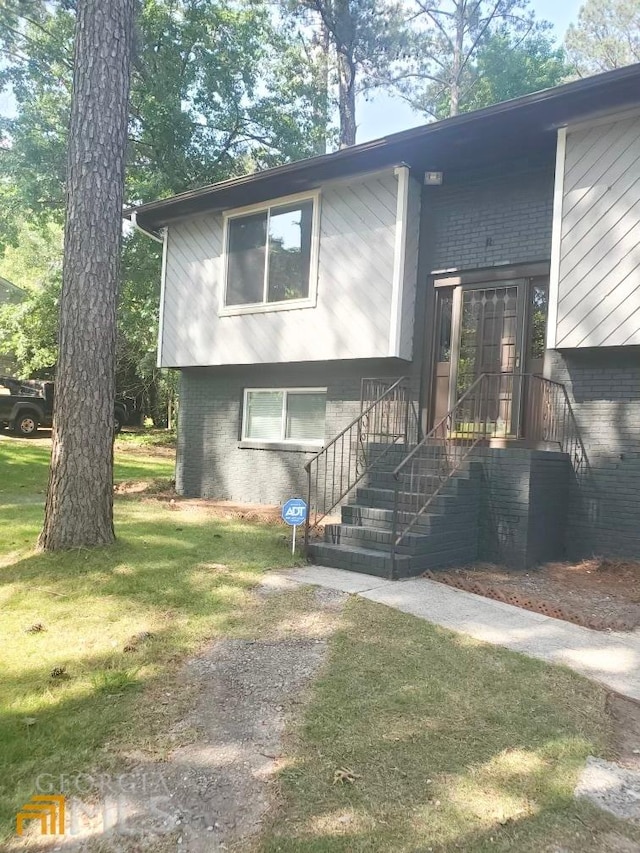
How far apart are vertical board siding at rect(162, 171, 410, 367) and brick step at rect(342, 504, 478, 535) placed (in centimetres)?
246

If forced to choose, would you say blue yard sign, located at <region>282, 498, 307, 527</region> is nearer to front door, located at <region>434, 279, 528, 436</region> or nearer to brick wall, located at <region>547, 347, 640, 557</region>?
front door, located at <region>434, 279, 528, 436</region>

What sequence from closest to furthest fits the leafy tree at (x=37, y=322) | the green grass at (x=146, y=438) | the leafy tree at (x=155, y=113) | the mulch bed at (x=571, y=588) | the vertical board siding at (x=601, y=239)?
1. the mulch bed at (x=571, y=588)
2. the vertical board siding at (x=601, y=239)
3. the leafy tree at (x=155, y=113)
4. the green grass at (x=146, y=438)
5. the leafy tree at (x=37, y=322)

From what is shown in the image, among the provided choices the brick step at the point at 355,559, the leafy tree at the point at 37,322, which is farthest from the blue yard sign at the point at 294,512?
the leafy tree at the point at 37,322

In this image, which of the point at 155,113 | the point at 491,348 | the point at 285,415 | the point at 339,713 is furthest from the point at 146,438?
the point at 339,713

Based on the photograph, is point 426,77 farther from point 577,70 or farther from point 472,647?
point 472,647

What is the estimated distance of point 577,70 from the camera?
2362cm

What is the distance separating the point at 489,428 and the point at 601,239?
2.43 meters

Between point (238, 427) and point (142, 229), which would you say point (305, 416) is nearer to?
point (238, 427)

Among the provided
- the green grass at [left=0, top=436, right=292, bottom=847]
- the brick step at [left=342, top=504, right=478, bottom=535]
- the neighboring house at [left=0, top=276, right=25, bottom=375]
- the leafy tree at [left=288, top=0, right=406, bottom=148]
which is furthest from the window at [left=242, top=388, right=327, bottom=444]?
the neighboring house at [left=0, top=276, right=25, bottom=375]

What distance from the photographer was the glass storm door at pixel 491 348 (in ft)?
24.6

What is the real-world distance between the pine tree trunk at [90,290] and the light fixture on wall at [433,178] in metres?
3.82

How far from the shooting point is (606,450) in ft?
22.1

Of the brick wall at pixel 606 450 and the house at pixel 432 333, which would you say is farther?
the brick wall at pixel 606 450

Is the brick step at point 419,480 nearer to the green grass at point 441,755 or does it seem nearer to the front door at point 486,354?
the front door at point 486,354
